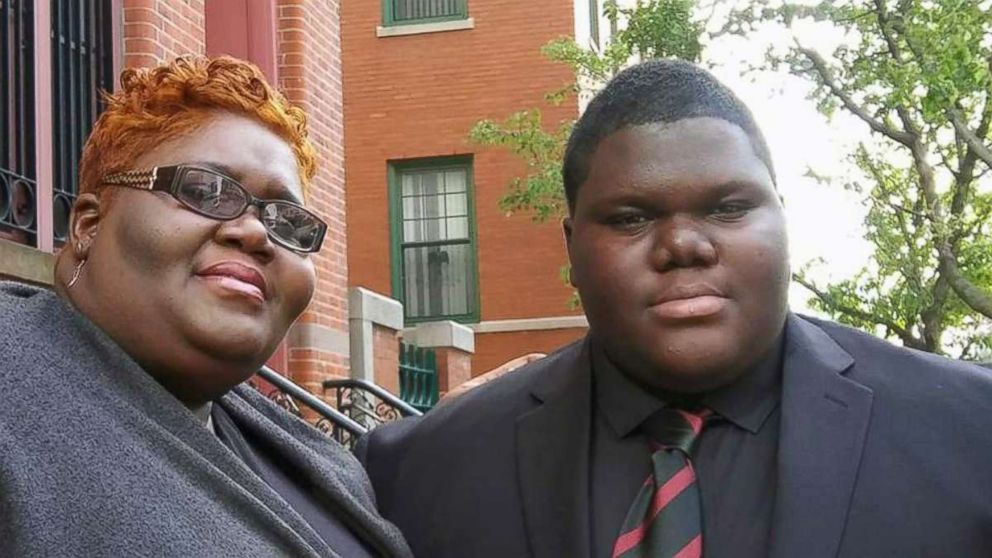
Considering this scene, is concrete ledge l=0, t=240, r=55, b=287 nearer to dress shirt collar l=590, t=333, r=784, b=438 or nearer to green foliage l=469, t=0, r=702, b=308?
dress shirt collar l=590, t=333, r=784, b=438

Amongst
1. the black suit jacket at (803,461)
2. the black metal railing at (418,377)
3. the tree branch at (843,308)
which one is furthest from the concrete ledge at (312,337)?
the tree branch at (843,308)

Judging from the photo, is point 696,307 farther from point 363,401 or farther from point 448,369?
point 448,369

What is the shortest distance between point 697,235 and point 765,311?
0.65ft

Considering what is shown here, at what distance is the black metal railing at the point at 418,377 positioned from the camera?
1057cm

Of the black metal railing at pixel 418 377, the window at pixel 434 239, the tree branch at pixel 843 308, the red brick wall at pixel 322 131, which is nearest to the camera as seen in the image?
the red brick wall at pixel 322 131

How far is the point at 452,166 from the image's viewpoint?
15.9 meters

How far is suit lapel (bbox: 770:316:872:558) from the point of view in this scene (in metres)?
2.30

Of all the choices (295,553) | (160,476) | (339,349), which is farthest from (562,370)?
(339,349)

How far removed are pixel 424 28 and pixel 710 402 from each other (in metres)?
13.8

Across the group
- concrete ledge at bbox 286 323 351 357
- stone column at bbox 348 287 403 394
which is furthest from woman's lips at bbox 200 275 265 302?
stone column at bbox 348 287 403 394

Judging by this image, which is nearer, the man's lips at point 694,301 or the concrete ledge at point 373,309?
the man's lips at point 694,301

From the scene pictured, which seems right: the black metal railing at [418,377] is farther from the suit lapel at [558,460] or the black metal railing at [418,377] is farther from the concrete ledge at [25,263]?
the suit lapel at [558,460]

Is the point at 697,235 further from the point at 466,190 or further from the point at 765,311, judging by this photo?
the point at 466,190

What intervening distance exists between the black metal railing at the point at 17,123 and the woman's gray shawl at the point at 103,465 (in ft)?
11.7
